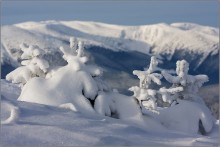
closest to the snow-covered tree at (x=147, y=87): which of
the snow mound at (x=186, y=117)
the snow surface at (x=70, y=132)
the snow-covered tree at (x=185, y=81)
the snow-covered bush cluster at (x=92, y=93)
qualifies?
the snow-covered bush cluster at (x=92, y=93)

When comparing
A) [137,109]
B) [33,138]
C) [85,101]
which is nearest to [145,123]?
[137,109]

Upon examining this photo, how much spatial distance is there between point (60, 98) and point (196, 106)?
5218 millimetres

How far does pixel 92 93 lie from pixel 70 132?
5.41m

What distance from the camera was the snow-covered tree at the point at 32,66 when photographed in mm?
20062

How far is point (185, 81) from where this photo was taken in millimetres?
21938

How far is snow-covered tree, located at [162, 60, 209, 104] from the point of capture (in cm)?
2180

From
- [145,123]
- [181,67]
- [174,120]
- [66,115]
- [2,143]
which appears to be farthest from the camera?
[181,67]

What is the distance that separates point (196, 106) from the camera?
69.8 feet

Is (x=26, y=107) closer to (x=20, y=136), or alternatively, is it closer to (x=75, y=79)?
(x=20, y=136)

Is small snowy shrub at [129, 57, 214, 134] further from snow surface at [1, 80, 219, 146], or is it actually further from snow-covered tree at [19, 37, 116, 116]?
snow surface at [1, 80, 219, 146]

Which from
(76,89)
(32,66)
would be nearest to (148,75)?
(76,89)

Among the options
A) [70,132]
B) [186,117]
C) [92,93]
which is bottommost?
[70,132]

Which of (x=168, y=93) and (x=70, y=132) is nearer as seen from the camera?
(x=70, y=132)

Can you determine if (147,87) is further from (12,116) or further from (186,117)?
(12,116)
